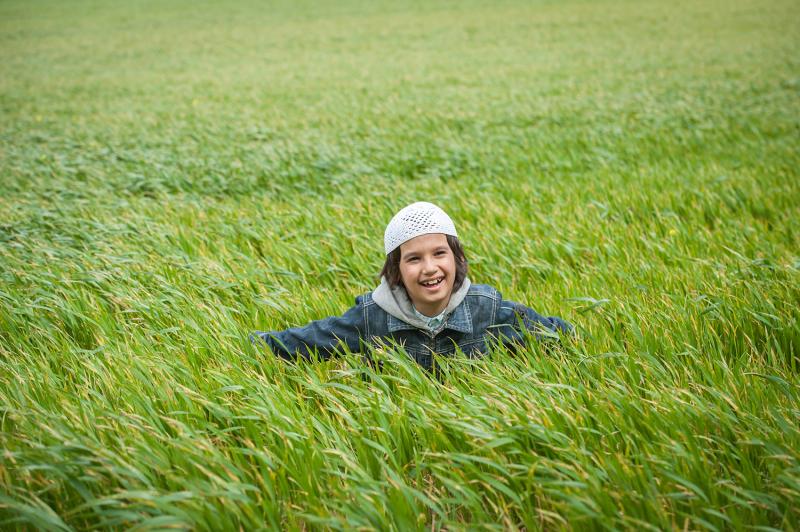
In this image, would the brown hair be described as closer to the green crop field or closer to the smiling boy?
the smiling boy

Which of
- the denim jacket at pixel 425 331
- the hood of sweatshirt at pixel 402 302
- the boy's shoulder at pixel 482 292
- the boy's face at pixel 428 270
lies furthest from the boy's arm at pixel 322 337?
the boy's shoulder at pixel 482 292

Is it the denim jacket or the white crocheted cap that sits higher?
the white crocheted cap

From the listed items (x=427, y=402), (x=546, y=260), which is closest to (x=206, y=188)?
(x=546, y=260)

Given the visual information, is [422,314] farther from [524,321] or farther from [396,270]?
[524,321]

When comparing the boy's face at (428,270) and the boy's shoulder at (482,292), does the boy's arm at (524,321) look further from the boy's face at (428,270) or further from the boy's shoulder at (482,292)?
the boy's face at (428,270)

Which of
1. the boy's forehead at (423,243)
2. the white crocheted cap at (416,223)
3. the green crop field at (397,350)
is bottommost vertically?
the green crop field at (397,350)

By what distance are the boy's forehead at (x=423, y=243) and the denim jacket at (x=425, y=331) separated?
29cm

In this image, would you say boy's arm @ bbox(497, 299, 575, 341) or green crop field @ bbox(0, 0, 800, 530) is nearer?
green crop field @ bbox(0, 0, 800, 530)

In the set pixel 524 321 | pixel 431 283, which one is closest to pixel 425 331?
pixel 431 283

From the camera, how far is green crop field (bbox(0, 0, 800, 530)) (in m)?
1.58

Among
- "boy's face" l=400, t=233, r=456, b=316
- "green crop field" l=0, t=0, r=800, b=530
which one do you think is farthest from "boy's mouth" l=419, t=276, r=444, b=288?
"green crop field" l=0, t=0, r=800, b=530

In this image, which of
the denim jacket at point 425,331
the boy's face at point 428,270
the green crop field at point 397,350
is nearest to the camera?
the green crop field at point 397,350

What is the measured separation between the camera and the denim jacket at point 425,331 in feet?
8.02

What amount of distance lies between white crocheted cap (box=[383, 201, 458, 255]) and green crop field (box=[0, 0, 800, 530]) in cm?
54
